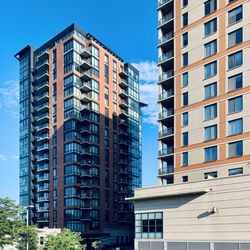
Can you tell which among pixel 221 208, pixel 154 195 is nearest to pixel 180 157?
pixel 154 195

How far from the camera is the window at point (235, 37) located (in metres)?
43.8

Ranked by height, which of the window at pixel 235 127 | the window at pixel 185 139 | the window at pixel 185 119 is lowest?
the window at pixel 185 139

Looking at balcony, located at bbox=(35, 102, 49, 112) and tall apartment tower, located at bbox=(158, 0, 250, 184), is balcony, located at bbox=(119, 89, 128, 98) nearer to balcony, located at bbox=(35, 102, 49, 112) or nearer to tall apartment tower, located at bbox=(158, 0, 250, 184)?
balcony, located at bbox=(35, 102, 49, 112)

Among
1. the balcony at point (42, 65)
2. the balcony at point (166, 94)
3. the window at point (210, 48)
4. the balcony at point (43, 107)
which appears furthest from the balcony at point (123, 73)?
the window at point (210, 48)

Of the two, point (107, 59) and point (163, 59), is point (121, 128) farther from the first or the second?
point (163, 59)

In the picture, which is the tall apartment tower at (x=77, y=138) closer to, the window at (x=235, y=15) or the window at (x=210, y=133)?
the window at (x=210, y=133)

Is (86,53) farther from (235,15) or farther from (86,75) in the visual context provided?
(235,15)

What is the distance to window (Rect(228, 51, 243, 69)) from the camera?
43.3 metres

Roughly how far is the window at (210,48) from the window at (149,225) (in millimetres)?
20126

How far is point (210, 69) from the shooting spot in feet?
152

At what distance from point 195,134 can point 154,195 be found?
948 centimetres

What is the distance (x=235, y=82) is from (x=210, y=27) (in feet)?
27.6

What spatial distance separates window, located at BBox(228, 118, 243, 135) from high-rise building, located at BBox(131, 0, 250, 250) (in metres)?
0.11

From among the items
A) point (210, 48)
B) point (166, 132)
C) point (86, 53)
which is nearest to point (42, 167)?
point (86, 53)
